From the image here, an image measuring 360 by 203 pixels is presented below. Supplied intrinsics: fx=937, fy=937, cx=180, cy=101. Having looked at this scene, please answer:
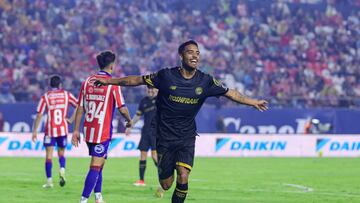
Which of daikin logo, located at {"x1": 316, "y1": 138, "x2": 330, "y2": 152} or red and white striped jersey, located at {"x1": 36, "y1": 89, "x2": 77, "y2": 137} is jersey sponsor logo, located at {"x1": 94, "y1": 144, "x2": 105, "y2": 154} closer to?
red and white striped jersey, located at {"x1": 36, "y1": 89, "x2": 77, "y2": 137}

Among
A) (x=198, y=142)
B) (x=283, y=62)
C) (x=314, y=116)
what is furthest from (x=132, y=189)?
(x=283, y=62)

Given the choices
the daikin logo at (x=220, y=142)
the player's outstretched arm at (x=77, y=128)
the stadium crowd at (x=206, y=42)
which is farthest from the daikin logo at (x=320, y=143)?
the player's outstretched arm at (x=77, y=128)

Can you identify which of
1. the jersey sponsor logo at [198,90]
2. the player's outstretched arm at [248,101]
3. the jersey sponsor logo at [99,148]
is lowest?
the jersey sponsor logo at [99,148]

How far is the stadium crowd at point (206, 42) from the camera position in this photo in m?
34.1

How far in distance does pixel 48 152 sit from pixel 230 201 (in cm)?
460

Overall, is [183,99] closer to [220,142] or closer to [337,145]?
[220,142]

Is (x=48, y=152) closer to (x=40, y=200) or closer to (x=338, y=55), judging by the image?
(x=40, y=200)

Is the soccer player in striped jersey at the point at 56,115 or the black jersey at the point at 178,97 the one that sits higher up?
the black jersey at the point at 178,97

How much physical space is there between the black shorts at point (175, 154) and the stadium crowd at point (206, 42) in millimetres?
19850

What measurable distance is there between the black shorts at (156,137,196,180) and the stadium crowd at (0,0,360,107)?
65.1 ft

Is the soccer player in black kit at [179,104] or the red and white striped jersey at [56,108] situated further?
the red and white striped jersey at [56,108]

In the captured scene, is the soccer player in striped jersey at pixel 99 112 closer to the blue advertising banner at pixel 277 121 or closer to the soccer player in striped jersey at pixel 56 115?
the soccer player in striped jersey at pixel 56 115

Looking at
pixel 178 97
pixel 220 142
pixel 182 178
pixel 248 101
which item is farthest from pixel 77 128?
pixel 220 142

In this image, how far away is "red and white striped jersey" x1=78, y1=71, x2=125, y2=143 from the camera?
13.6 meters
